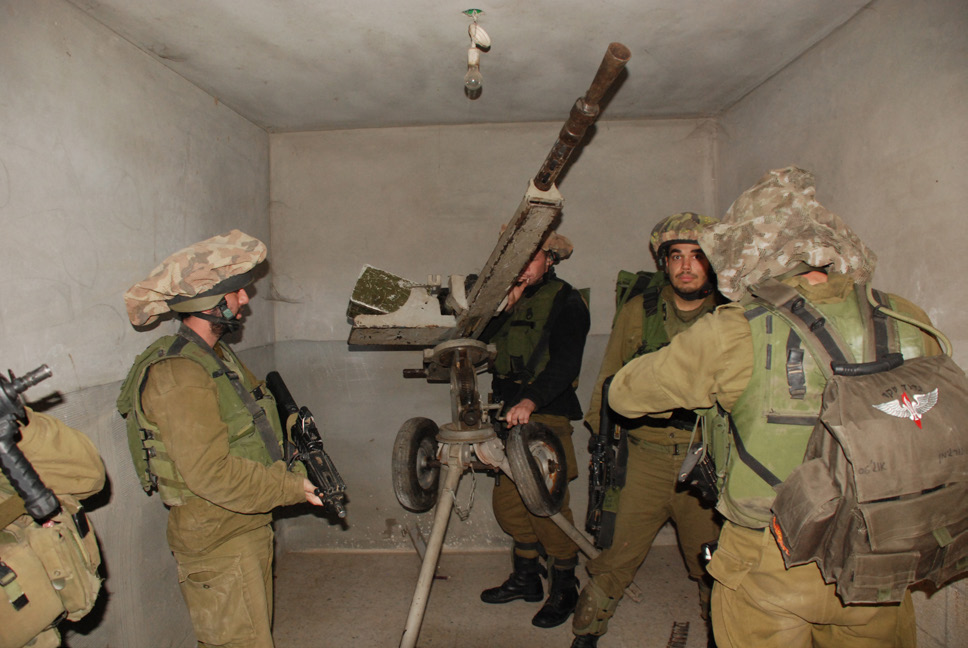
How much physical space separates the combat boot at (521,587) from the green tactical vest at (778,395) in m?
2.05

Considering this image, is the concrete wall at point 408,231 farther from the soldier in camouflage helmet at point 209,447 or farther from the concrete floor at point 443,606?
the soldier in camouflage helmet at point 209,447

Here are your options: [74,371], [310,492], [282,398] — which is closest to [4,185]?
[74,371]

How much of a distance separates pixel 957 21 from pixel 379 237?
3.26 m

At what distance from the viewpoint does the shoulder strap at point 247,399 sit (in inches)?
86.4

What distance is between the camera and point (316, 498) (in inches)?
89.7

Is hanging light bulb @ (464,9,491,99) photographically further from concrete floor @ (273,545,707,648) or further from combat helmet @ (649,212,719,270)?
concrete floor @ (273,545,707,648)

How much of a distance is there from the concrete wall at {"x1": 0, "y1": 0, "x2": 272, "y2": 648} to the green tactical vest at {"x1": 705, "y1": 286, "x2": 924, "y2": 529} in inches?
95.2

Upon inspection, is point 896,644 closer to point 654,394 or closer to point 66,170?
point 654,394

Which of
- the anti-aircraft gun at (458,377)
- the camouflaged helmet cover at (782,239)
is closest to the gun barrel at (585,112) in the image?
the anti-aircraft gun at (458,377)

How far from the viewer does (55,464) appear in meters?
1.54

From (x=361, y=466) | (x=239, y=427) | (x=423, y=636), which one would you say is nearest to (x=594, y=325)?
(x=361, y=466)

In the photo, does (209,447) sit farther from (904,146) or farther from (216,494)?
(904,146)

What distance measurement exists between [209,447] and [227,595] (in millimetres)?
625

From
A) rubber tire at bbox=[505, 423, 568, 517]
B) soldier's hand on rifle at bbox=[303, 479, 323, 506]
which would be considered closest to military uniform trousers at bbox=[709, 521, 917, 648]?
rubber tire at bbox=[505, 423, 568, 517]
